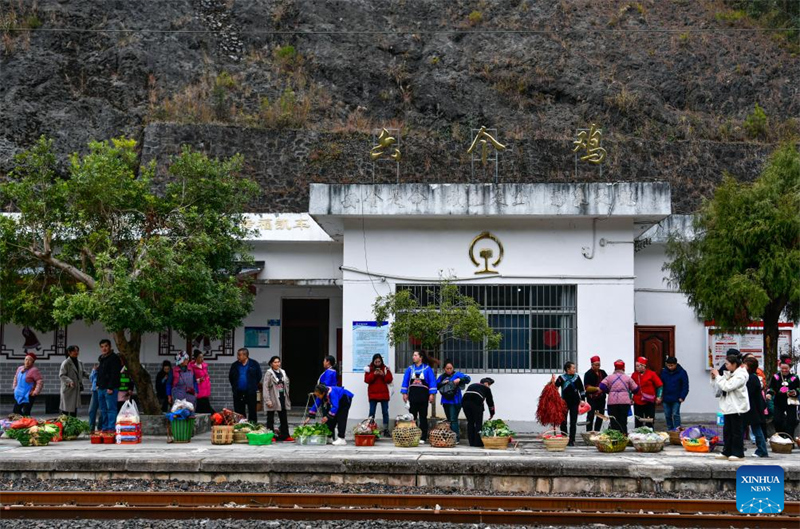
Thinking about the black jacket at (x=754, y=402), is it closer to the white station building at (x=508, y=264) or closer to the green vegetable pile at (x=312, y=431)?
the white station building at (x=508, y=264)

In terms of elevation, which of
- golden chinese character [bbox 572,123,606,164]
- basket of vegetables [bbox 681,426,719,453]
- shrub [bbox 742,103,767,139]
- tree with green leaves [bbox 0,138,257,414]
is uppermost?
shrub [bbox 742,103,767,139]

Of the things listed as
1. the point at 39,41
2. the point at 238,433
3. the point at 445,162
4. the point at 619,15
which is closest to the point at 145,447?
the point at 238,433

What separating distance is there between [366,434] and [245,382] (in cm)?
300

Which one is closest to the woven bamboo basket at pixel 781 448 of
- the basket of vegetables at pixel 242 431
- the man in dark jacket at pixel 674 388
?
the man in dark jacket at pixel 674 388

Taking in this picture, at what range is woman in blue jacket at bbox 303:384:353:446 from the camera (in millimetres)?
14969

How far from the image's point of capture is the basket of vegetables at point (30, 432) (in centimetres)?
1457

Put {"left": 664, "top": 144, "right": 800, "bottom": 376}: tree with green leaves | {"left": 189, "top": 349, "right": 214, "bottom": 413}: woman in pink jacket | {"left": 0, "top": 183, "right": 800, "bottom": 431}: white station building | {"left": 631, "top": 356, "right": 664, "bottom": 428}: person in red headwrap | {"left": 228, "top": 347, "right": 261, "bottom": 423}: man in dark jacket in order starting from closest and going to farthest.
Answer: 1. {"left": 664, "top": 144, "right": 800, "bottom": 376}: tree with green leaves
2. {"left": 631, "top": 356, "right": 664, "bottom": 428}: person in red headwrap
3. {"left": 228, "top": 347, "right": 261, "bottom": 423}: man in dark jacket
4. {"left": 0, "top": 183, "right": 800, "bottom": 431}: white station building
5. {"left": 189, "top": 349, "right": 214, "bottom": 413}: woman in pink jacket

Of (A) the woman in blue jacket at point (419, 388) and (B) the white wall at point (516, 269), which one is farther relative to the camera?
(B) the white wall at point (516, 269)

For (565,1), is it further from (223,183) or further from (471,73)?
(223,183)

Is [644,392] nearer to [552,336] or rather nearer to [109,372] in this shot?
[552,336]

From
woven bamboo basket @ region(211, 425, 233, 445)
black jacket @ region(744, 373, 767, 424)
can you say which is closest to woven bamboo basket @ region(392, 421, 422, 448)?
woven bamboo basket @ region(211, 425, 233, 445)

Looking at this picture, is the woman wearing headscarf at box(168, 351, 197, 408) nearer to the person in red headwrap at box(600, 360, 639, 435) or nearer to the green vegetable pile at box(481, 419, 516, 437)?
the green vegetable pile at box(481, 419, 516, 437)

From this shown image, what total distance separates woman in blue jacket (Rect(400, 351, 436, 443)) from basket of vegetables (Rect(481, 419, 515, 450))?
3.82 feet

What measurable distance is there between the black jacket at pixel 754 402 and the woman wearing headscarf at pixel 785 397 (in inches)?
80.4
